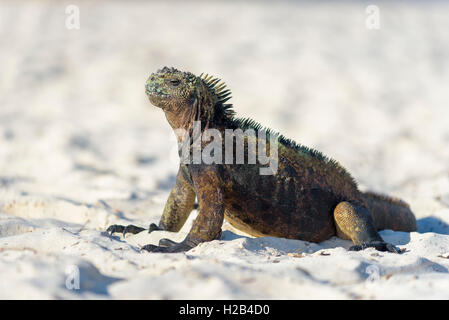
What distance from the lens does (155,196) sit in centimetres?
611

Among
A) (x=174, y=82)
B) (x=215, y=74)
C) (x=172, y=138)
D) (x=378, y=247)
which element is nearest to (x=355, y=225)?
(x=378, y=247)

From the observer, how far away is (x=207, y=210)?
3662mm

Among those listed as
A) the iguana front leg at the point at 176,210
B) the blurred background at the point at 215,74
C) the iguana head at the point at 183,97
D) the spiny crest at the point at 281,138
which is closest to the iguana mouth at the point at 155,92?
the iguana head at the point at 183,97

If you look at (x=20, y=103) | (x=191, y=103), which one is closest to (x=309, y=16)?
(x=20, y=103)

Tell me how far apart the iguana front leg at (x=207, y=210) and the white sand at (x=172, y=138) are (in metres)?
0.11

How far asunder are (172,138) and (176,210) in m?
5.17

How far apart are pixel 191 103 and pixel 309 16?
16183mm

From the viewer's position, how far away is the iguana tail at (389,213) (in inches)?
177

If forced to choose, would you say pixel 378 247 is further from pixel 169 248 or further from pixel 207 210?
pixel 169 248

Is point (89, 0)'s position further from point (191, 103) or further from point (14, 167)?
point (191, 103)

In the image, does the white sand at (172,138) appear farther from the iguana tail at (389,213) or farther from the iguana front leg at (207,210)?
the iguana tail at (389,213)

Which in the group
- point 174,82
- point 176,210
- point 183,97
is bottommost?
point 176,210

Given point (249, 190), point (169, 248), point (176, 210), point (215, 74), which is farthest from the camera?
point (215, 74)

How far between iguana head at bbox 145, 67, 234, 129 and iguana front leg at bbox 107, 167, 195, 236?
23.3 inches
